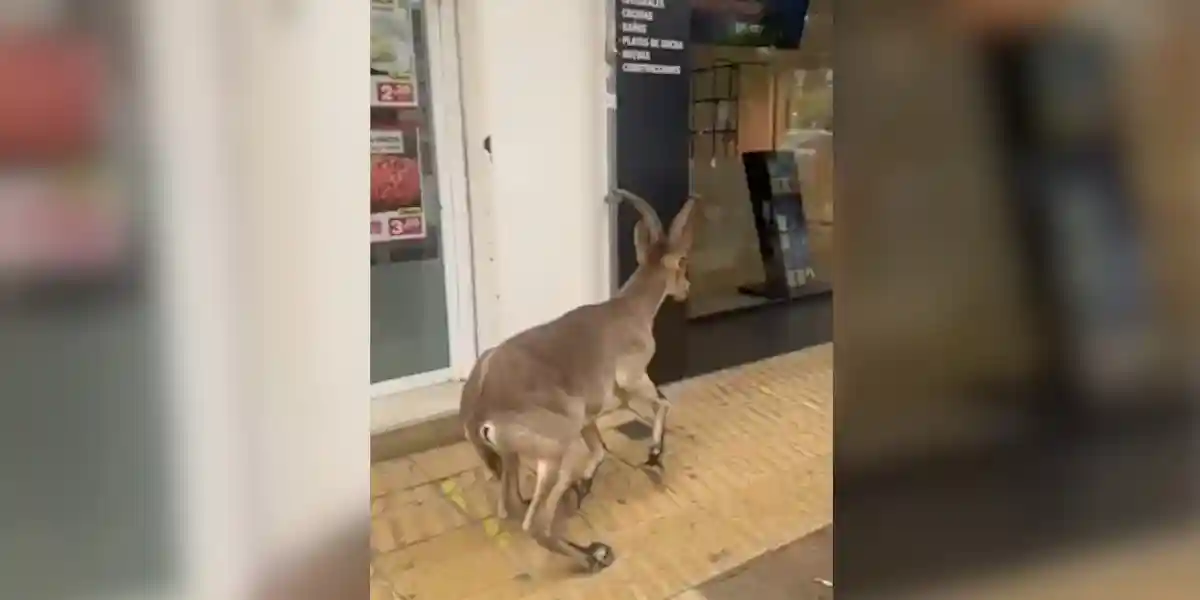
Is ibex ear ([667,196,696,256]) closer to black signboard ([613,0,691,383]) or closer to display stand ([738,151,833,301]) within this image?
→ black signboard ([613,0,691,383])

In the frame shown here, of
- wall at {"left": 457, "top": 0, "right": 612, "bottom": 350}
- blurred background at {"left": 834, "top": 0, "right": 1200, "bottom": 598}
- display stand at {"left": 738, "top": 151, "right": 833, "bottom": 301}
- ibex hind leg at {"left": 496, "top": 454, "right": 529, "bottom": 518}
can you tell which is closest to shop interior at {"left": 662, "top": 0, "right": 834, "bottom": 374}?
display stand at {"left": 738, "top": 151, "right": 833, "bottom": 301}

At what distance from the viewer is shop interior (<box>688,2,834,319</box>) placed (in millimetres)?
1663

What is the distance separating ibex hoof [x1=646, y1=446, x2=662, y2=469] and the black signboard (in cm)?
36

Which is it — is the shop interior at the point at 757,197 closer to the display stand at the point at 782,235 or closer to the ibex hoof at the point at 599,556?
the display stand at the point at 782,235

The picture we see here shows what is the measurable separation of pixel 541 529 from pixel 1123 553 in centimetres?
62

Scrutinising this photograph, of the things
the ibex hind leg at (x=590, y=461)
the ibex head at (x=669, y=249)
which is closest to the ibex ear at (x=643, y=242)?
the ibex head at (x=669, y=249)

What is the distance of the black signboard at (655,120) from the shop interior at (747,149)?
0.05m

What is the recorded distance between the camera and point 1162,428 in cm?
39

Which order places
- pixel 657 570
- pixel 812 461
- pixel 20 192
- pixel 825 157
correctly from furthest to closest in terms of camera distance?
pixel 825 157
pixel 812 461
pixel 657 570
pixel 20 192

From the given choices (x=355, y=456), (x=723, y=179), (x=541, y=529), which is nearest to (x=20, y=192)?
(x=355, y=456)

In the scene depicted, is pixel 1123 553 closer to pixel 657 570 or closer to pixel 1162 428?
pixel 1162 428

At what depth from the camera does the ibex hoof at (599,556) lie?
36.2 inches

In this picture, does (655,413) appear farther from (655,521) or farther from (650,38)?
(650,38)

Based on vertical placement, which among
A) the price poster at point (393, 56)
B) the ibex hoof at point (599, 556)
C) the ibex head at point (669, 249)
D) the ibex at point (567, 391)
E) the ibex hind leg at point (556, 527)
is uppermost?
the price poster at point (393, 56)
